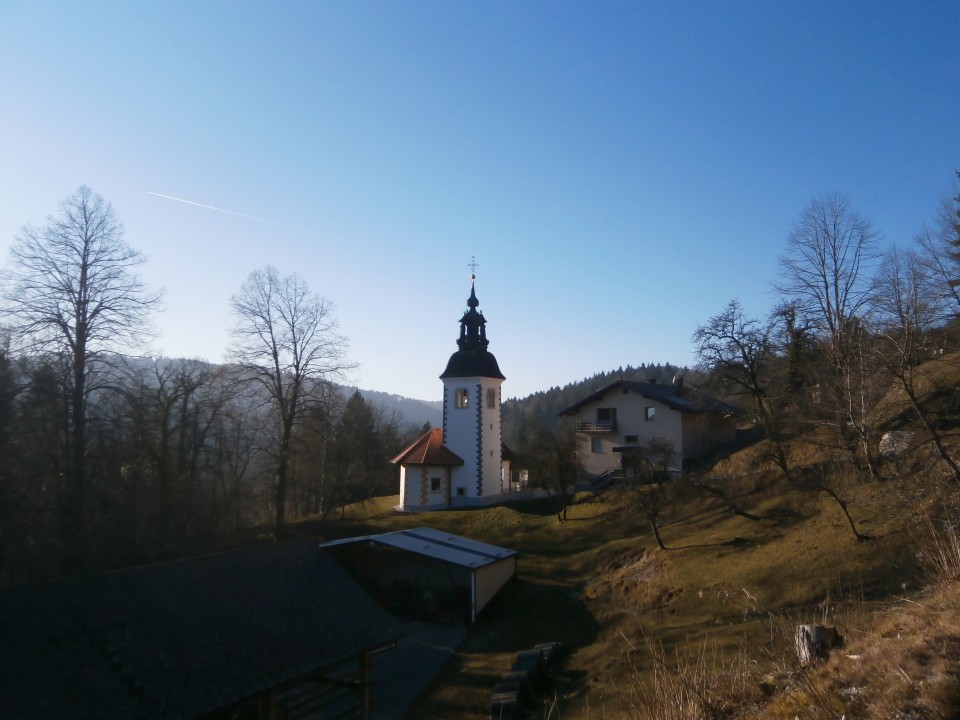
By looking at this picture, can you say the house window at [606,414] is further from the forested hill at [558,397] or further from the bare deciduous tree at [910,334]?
the forested hill at [558,397]

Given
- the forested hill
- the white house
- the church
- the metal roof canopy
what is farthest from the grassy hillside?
the forested hill

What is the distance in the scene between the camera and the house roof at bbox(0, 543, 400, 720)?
7.63 metres

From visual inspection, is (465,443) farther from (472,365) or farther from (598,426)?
(598,426)

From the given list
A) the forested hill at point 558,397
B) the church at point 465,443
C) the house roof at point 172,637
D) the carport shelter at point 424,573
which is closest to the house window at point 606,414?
the church at point 465,443

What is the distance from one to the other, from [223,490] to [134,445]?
951cm

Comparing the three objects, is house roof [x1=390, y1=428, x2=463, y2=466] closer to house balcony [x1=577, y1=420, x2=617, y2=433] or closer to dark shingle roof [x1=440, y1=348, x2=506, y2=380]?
dark shingle roof [x1=440, y1=348, x2=506, y2=380]

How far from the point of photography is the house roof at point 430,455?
40.2 m

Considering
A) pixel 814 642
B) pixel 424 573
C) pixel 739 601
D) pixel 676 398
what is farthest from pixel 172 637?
pixel 676 398

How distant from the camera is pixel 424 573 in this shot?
24.0m

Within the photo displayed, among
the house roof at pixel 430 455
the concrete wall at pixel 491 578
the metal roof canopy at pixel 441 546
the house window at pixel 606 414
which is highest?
the house window at pixel 606 414

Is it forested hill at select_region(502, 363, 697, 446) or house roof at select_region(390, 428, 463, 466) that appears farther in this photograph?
forested hill at select_region(502, 363, 697, 446)

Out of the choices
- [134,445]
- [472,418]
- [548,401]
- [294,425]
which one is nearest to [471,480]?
[472,418]

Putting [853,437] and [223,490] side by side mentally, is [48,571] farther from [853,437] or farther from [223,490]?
[853,437]

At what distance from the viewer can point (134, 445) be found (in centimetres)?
2436
